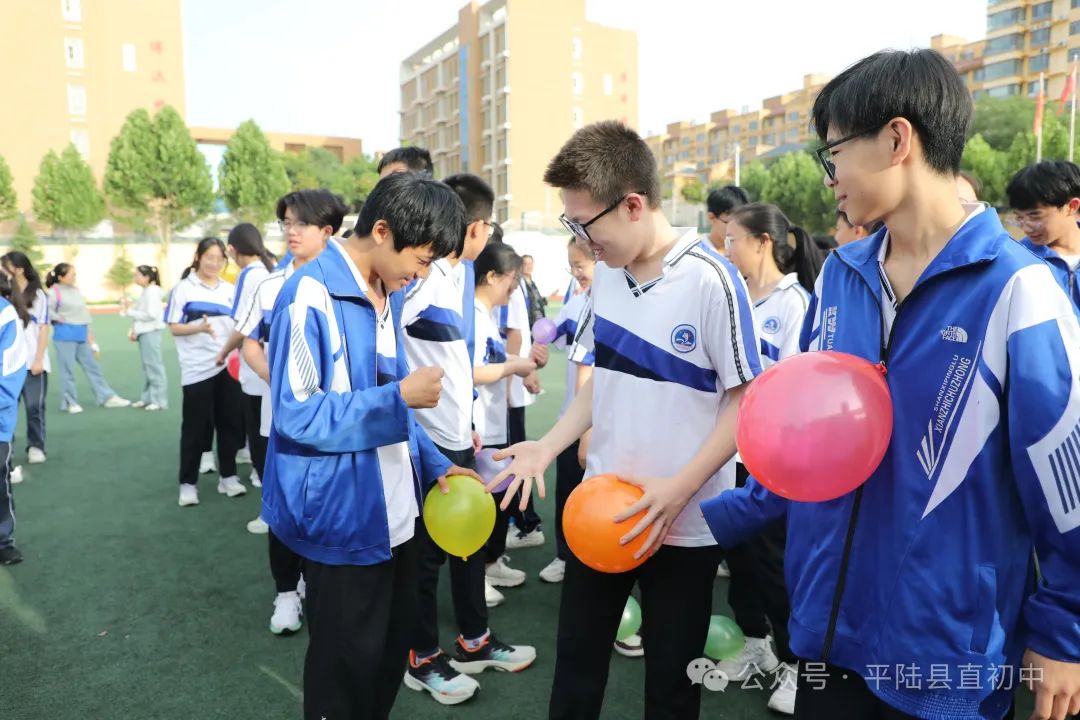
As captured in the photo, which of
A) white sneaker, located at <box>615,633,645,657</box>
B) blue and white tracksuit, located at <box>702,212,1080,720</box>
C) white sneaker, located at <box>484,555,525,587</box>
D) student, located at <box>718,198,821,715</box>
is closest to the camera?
blue and white tracksuit, located at <box>702,212,1080,720</box>

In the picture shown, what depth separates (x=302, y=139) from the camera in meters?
79.4

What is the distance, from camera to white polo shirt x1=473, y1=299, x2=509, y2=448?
4.21 meters

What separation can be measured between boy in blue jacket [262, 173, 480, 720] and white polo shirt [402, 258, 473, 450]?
0.90 m

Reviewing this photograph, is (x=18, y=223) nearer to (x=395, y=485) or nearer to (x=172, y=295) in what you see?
(x=172, y=295)

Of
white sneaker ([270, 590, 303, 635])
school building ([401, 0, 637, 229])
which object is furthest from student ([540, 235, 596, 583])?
school building ([401, 0, 637, 229])

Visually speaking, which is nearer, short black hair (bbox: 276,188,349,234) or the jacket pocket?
the jacket pocket

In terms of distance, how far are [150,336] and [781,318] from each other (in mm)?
9301

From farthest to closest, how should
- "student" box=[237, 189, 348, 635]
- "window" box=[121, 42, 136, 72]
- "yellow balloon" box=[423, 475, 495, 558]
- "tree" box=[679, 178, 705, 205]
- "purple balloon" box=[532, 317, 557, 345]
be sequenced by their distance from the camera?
"tree" box=[679, 178, 705, 205] < "window" box=[121, 42, 136, 72] < "purple balloon" box=[532, 317, 557, 345] < "student" box=[237, 189, 348, 635] < "yellow balloon" box=[423, 475, 495, 558]

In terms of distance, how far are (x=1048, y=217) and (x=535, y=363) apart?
272 cm

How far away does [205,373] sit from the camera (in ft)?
20.4

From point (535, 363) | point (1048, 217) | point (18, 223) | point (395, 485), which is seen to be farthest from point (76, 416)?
point (18, 223)

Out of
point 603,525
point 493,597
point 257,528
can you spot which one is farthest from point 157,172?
point 603,525

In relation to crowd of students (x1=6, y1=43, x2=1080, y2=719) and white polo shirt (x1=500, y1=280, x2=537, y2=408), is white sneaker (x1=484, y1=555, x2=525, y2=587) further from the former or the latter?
white polo shirt (x1=500, y1=280, x2=537, y2=408)

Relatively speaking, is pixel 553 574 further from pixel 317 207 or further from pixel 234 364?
pixel 234 364
